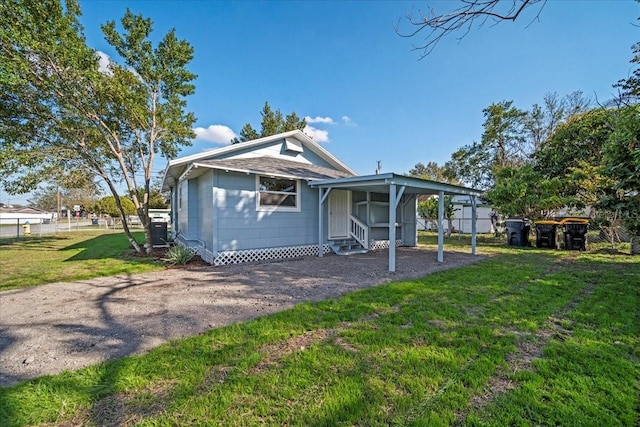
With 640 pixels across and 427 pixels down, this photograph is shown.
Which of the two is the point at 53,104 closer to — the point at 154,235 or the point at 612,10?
the point at 154,235

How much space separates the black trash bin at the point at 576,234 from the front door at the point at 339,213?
888 centimetres

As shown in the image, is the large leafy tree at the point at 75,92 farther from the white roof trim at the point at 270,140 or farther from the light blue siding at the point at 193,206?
the white roof trim at the point at 270,140

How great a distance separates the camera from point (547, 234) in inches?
463

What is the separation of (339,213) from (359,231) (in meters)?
1.08

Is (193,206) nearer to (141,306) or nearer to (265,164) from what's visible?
(265,164)

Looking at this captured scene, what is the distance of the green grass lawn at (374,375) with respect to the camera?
196cm

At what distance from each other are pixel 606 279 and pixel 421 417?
22.1 feet

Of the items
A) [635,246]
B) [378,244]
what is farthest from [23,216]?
[635,246]

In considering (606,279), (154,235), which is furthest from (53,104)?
(606,279)

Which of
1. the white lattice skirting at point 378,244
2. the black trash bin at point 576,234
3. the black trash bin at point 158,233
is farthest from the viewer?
the black trash bin at point 158,233

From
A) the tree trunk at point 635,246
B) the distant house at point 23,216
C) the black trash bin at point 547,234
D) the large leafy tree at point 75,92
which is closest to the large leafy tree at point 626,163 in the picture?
the tree trunk at point 635,246

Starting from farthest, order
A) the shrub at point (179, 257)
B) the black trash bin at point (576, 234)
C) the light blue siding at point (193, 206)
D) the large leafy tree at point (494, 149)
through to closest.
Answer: the large leafy tree at point (494, 149), the black trash bin at point (576, 234), the light blue siding at point (193, 206), the shrub at point (179, 257)

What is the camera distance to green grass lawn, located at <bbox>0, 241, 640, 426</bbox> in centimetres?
196

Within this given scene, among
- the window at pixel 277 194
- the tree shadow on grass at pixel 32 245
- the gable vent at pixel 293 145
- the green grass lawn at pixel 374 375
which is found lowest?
the green grass lawn at pixel 374 375
